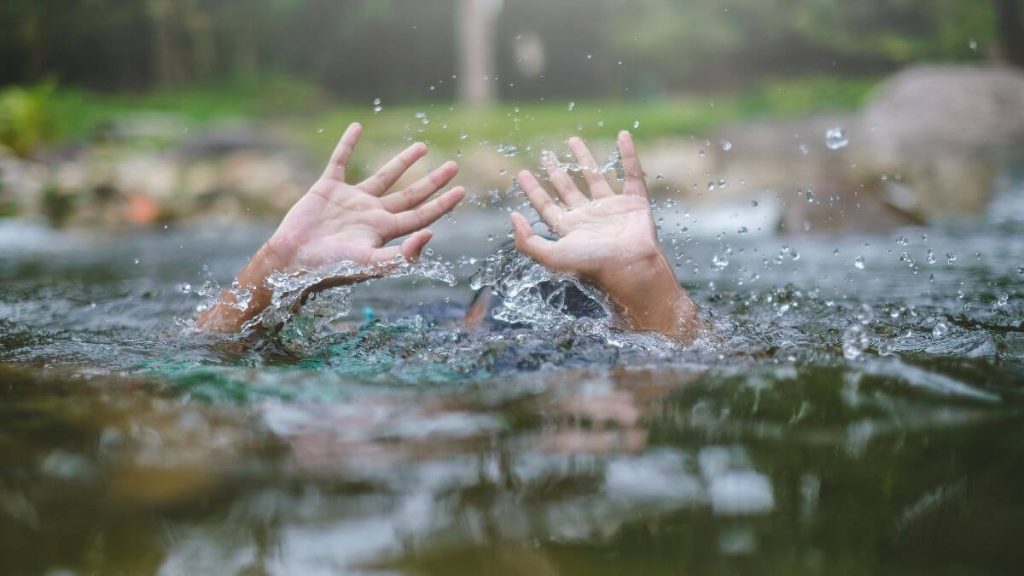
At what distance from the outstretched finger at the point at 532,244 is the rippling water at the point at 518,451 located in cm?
24

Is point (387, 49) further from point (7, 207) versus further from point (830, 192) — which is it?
point (830, 192)

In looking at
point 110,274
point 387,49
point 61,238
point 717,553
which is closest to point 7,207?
point 61,238

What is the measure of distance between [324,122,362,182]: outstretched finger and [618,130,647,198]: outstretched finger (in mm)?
932

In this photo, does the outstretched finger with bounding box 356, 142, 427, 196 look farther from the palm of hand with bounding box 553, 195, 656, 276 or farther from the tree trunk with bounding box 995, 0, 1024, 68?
the tree trunk with bounding box 995, 0, 1024, 68

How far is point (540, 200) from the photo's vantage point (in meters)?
3.10

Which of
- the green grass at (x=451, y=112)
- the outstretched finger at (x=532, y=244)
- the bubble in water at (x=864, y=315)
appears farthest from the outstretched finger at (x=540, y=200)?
the green grass at (x=451, y=112)

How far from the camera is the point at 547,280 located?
301cm

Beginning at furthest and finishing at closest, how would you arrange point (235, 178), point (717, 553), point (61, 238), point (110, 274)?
1. point (235, 178)
2. point (61, 238)
3. point (110, 274)
4. point (717, 553)

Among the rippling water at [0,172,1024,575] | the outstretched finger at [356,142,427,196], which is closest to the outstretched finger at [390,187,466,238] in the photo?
the outstretched finger at [356,142,427,196]

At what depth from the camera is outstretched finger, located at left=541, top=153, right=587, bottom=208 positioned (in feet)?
10.2

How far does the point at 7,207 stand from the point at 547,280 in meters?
9.74

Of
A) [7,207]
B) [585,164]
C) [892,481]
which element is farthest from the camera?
[7,207]

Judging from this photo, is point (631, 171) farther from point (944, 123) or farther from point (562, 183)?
point (944, 123)

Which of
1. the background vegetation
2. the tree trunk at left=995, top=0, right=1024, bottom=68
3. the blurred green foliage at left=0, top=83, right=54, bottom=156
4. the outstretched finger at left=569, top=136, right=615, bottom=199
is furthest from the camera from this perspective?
the background vegetation
